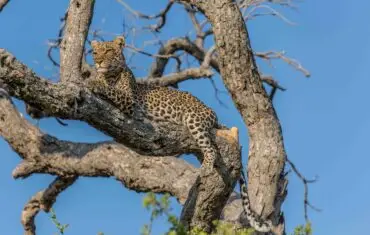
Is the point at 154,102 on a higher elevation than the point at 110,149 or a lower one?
lower

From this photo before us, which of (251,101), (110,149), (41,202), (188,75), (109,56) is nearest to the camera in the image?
(251,101)

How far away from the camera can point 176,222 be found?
3688mm

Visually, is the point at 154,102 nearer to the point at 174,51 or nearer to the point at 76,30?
the point at 76,30

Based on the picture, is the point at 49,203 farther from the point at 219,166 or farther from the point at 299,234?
the point at 299,234

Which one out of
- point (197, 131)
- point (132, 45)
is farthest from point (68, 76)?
point (132, 45)

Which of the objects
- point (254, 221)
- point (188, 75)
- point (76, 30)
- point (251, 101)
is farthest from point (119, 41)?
point (188, 75)

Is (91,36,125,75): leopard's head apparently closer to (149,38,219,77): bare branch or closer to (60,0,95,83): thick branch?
(60,0,95,83): thick branch

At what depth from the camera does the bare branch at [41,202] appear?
9.25 metres

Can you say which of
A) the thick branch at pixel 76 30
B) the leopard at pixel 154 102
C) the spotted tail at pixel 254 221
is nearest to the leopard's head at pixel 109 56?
the leopard at pixel 154 102

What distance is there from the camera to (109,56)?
23.9 ft

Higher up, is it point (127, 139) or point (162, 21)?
point (162, 21)

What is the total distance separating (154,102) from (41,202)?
341 centimetres

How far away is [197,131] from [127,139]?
0.82 m

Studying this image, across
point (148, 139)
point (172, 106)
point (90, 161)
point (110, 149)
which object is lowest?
point (148, 139)
